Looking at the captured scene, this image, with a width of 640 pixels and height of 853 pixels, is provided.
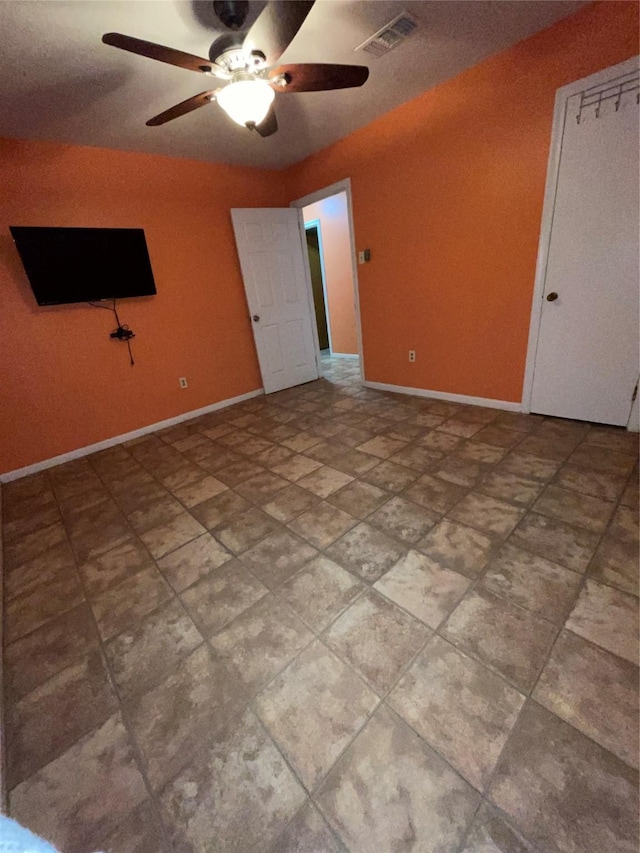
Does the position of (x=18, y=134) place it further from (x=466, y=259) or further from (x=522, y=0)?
(x=466, y=259)

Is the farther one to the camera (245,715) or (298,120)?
(298,120)

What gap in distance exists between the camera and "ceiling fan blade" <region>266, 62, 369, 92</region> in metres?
1.52

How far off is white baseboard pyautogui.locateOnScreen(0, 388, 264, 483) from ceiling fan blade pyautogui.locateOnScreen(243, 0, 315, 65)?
3022mm

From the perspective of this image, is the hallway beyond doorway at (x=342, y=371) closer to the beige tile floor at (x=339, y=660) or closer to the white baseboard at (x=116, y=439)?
the white baseboard at (x=116, y=439)

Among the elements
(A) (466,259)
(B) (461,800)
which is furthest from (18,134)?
(B) (461,800)

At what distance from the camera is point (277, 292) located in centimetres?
411

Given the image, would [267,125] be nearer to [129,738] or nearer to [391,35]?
[391,35]

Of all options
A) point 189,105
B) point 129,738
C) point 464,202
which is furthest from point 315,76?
Result: point 129,738

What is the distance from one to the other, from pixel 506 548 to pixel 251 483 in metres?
1.60

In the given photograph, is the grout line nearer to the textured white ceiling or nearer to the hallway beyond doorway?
the textured white ceiling

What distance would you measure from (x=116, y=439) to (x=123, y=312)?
1.23 m

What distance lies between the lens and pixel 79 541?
2033 mm

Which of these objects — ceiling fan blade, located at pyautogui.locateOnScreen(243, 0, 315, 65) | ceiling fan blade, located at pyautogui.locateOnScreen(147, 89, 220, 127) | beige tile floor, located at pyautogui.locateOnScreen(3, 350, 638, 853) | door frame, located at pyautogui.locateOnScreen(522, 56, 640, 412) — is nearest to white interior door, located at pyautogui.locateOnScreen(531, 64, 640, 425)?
door frame, located at pyautogui.locateOnScreen(522, 56, 640, 412)

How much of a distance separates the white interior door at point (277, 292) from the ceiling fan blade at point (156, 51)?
7.43 ft
